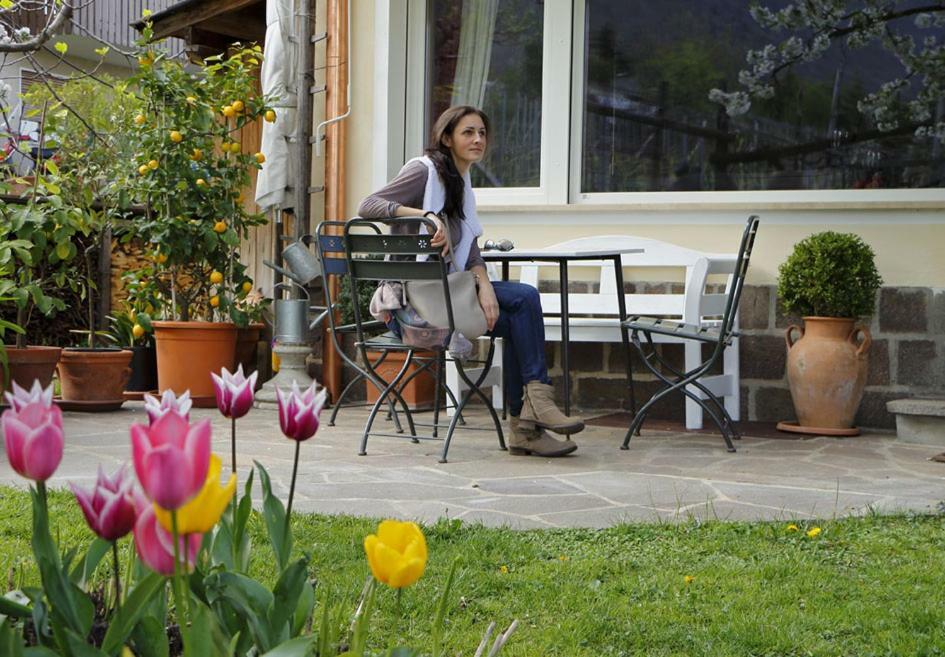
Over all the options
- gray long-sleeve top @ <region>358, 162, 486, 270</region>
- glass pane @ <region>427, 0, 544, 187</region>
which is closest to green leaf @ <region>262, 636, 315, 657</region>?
gray long-sleeve top @ <region>358, 162, 486, 270</region>

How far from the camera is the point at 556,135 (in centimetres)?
686

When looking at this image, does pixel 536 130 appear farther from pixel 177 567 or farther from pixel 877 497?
pixel 177 567

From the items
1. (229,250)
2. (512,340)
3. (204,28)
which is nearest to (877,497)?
(512,340)

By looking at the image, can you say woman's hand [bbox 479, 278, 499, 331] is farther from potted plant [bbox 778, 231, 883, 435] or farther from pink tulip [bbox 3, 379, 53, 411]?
pink tulip [bbox 3, 379, 53, 411]

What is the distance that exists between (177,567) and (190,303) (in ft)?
20.5

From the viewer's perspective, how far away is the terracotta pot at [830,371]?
5504mm

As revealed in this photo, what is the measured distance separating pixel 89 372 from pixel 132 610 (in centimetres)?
528

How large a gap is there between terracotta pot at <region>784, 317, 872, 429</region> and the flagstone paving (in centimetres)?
17

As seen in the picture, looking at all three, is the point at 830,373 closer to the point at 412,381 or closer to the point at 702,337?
the point at 702,337

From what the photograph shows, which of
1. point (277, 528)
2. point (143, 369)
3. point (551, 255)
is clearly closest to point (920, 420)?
point (551, 255)

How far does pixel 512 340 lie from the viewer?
4.54 metres

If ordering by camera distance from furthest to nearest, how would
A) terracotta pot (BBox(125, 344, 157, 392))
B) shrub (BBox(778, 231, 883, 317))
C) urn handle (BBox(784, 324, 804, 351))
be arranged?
terracotta pot (BBox(125, 344, 157, 392)) → urn handle (BBox(784, 324, 804, 351)) → shrub (BBox(778, 231, 883, 317))

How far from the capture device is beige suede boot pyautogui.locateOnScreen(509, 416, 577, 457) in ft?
14.9

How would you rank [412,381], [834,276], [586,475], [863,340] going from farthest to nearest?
[412,381], [863,340], [834,276], [586,475]
